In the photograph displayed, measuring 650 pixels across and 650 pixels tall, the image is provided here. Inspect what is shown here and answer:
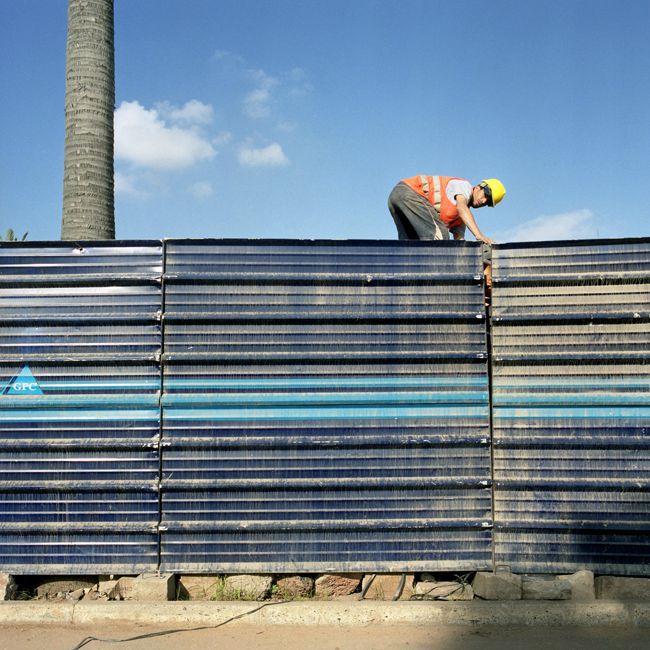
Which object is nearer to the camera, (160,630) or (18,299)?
(160,630)

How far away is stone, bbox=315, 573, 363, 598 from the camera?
5.49 meters

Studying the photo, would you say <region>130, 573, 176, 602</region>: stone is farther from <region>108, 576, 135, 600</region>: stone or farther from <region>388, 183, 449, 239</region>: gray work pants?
<region>388, 183, 449, 239</region>: gray work pants

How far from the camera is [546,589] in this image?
5234mm

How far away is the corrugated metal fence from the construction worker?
136 cm

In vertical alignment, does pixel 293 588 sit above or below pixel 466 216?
below

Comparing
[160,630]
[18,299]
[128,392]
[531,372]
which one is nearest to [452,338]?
[531,372]

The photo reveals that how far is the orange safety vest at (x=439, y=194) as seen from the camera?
677 cm

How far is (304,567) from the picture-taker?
539 cm

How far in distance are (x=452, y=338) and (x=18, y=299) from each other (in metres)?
3.22

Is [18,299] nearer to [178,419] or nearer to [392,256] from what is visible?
[178,419]

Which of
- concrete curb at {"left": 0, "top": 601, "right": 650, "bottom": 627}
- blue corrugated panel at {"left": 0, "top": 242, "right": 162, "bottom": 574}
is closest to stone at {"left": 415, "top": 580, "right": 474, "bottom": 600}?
concrete curb at {"left": 0, "top": 601, "right": 650, "bottom": 627}

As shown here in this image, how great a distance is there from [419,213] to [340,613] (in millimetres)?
3512

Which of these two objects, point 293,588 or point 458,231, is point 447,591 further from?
point 458,231

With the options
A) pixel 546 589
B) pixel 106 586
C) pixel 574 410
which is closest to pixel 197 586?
pixel 106 586
